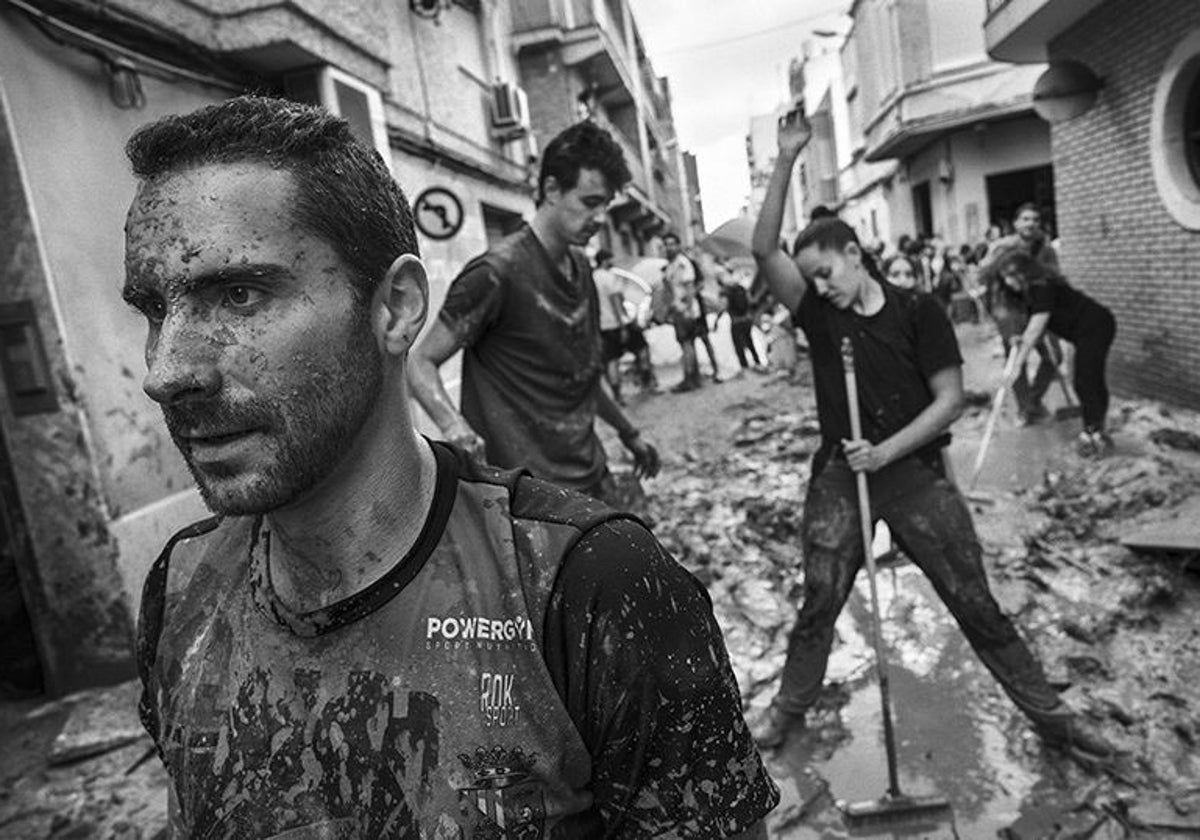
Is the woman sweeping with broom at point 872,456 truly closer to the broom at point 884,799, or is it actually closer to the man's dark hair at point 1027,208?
the broom at point 884,799

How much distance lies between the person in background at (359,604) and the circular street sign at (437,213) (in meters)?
9.58

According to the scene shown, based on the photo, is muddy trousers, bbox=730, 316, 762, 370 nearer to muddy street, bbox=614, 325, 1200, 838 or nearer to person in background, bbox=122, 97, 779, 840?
muddy street, bbox=614, 325, 1200, 838

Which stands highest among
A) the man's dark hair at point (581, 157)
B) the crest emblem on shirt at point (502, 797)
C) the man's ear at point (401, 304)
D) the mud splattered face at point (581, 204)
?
the man's dark hair at point (581, 157)

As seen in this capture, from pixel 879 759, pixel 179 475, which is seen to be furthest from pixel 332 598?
pixel 179 475

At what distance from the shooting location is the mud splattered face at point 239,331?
3.84 feet

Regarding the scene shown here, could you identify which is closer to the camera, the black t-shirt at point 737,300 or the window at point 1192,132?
the window at point 1192,132

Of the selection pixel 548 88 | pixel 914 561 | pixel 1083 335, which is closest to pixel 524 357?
pixel 914 561

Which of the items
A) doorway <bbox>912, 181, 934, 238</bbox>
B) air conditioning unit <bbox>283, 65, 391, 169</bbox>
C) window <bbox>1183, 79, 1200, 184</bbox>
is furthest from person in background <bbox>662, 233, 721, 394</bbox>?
doorway <bbox>912, 181, 934, 238</bbox>

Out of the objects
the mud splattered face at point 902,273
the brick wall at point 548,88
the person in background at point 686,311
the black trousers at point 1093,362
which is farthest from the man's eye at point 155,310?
the brick wall at point 548,88

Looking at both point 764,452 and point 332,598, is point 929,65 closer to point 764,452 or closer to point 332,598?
point 764,452

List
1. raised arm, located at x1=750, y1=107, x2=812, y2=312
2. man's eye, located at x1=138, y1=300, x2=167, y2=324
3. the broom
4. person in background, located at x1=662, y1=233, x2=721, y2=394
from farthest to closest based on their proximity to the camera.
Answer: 1. person in background, located at x1=662, y1=233, x2=721, y2=394
2. raised arm, located at x1=750, y1=107, x2=812, y2=312
3. the broom
4. man's eye, located at x1=138, y1=300, x2=167, y2=324

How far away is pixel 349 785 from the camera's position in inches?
46.5

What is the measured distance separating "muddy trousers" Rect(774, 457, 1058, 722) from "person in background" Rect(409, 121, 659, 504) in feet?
3.49

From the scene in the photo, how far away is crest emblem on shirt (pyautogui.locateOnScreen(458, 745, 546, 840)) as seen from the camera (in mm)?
1127
